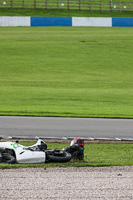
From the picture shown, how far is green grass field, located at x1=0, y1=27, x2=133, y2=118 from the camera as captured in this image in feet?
61.1

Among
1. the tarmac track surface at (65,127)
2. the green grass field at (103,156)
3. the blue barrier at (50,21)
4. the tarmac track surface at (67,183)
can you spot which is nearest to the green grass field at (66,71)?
the tarmac track surface at (65,127)

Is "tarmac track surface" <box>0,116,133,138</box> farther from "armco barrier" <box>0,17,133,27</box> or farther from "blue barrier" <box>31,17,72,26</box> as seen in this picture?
"blue barrier" <box>31,17,72,26</box>

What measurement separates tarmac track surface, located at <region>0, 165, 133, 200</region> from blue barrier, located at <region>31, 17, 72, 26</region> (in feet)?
127

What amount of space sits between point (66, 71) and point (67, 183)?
2098cm

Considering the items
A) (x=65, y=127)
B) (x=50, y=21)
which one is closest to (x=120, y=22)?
(x=50, y=21)

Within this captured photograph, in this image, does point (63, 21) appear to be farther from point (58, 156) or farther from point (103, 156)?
point (58, 156)

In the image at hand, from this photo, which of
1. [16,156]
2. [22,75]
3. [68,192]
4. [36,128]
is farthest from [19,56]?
[68,192]

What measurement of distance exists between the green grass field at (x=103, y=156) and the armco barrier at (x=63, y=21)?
118ft

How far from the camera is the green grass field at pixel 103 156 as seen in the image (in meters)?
9.09

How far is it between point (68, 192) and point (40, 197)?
53 centimetres

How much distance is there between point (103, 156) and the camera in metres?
10.2

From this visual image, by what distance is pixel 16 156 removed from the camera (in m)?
9.14

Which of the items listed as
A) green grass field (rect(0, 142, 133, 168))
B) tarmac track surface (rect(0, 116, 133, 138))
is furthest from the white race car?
tarmac track surface (rect(0, 116, 133, 138))

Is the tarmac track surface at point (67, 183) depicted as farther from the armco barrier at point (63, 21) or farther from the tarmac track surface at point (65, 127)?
the armco barrier at point (63, 21)
